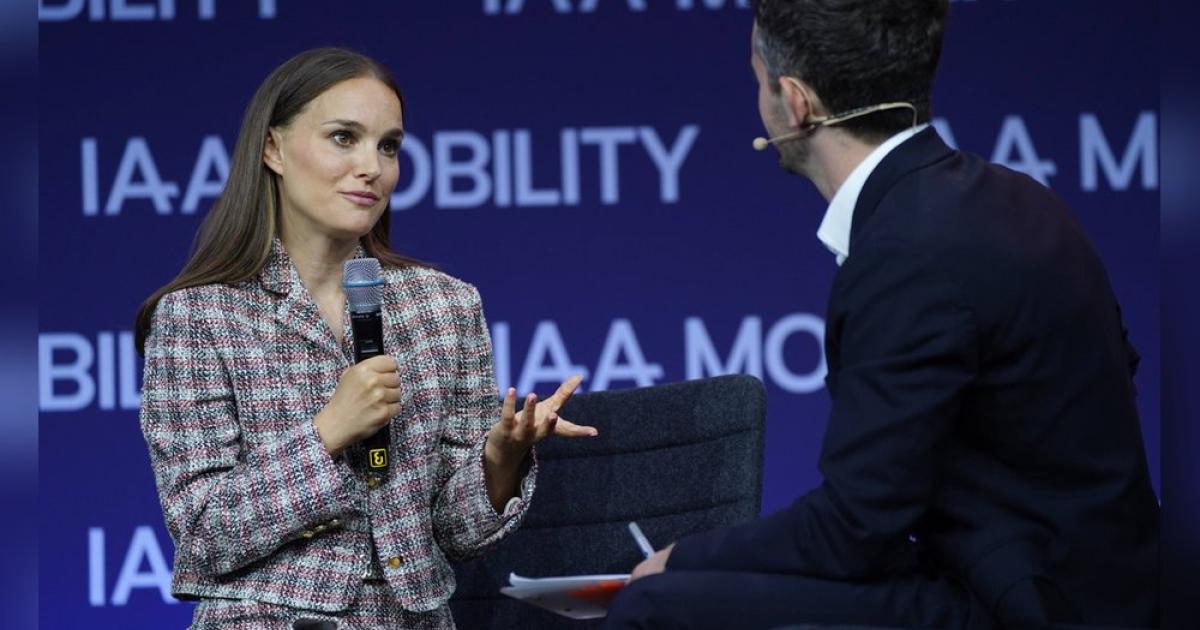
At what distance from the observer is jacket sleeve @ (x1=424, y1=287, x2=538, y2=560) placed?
8.76 feet

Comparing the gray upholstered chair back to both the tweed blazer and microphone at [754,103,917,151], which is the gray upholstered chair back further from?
microphone at [754,103,917,151]

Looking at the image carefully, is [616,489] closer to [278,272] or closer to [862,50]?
[278,272]

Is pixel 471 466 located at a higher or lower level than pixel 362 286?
lower

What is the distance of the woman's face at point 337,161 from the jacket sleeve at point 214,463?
9.7 inches

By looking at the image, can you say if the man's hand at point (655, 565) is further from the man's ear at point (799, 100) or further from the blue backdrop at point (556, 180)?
the blue backdrop at point (556, 180)

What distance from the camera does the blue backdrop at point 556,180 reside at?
13.5ft

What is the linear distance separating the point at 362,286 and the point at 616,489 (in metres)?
0.77

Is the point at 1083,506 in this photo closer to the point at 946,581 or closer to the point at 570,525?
the point at 946,581

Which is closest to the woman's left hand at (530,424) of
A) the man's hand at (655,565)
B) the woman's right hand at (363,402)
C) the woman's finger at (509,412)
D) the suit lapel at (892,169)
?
the woman's finger at (509,412)

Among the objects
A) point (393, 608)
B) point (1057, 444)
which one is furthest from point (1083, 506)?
point (393, 608)

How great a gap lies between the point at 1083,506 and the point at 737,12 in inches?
101

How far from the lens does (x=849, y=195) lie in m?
2.01

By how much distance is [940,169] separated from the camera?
1934mm

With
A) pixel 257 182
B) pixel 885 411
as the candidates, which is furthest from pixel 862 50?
pixel 257 182
